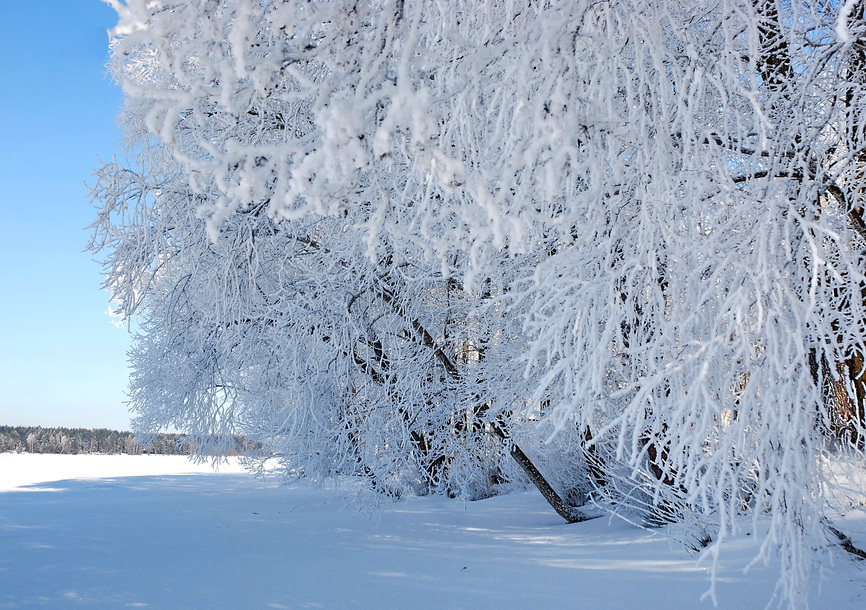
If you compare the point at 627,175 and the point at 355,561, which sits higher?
the point at 627,175

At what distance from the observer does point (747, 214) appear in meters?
3.21

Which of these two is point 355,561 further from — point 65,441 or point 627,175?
point 65,441

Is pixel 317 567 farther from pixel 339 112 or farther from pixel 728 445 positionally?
pixel 339 112

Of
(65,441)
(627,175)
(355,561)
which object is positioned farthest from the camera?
(65,441)

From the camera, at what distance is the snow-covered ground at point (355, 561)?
4.45 meters

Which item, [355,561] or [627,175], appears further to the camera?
[355,561]

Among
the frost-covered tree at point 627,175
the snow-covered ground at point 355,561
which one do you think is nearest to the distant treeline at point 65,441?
the snow-covered ground at point 355,561

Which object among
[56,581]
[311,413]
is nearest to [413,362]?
[311,413]

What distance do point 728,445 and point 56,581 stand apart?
5250 millimetres

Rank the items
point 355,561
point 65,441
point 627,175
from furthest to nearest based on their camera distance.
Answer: point 65,441, point 355,561, point 627,175

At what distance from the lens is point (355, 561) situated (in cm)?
583

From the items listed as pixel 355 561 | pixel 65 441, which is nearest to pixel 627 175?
pixel 355 561

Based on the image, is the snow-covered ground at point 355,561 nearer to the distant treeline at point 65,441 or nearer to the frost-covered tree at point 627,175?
the frost-covered tree at point 627,175

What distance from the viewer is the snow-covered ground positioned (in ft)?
14.6
